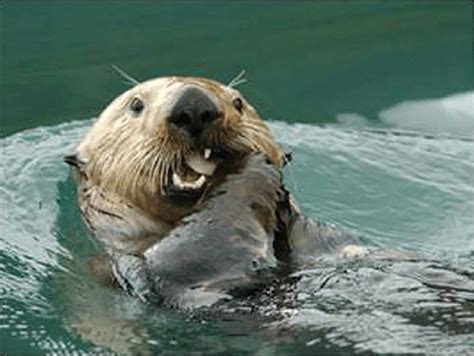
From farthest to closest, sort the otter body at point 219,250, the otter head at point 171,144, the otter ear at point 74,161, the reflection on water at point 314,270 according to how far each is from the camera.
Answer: the otter ear at point 74,161, the otter head at point 171,144, the otter body at point 219,250, the reflection on water at point 314,270

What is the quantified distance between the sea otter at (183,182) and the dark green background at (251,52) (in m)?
2.58

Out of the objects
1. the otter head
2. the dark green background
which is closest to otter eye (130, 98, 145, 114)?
the otter head

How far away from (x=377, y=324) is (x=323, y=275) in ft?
1.36

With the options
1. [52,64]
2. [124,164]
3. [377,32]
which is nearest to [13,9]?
[52,64]

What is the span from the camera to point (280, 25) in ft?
27.8

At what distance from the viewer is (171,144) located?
4.07 m

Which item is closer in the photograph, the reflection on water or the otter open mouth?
the reflection on water

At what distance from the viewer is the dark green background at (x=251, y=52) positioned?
Answer: 7414 mm

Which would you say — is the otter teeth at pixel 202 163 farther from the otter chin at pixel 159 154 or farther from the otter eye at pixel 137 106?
the otter eye at pixel 137 106

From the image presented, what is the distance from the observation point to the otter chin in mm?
4008

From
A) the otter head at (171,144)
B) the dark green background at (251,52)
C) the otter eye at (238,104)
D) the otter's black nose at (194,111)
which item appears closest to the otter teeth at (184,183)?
the otter head at (171,144)

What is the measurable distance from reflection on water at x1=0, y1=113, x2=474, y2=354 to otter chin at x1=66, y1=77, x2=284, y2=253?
25cm

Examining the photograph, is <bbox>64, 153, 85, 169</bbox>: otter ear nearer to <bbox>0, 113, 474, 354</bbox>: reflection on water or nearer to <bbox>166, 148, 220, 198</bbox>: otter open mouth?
<bbox>0, 113, 474, 354</bbox>: reflection on water

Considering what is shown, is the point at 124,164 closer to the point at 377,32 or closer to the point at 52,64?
the point at 52,64
